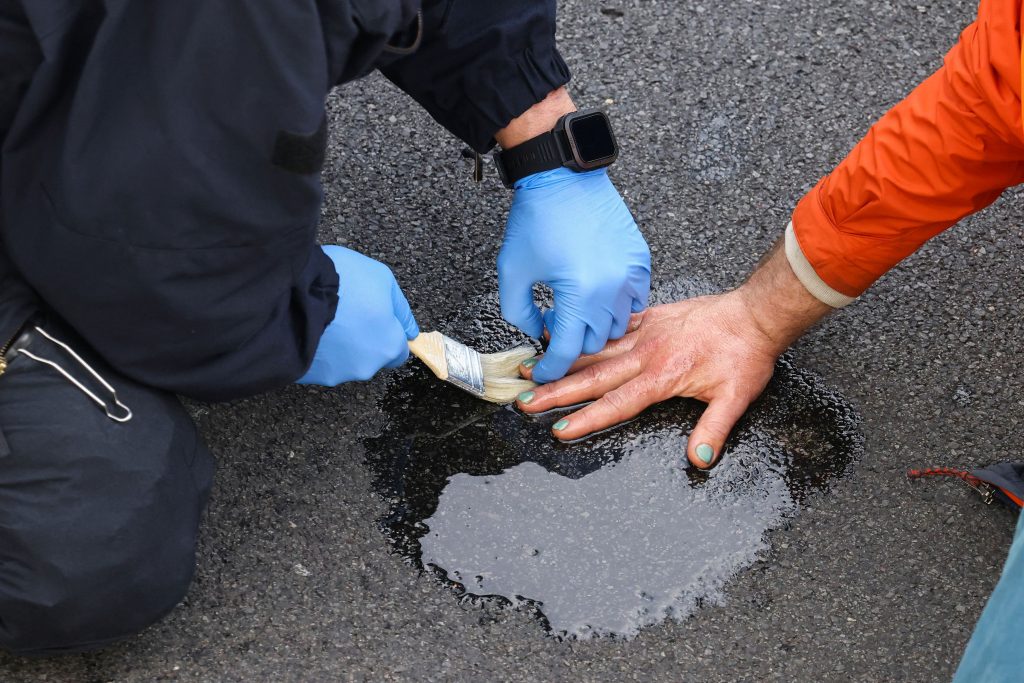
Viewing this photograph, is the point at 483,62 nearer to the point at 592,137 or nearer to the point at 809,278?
the point at 592,137

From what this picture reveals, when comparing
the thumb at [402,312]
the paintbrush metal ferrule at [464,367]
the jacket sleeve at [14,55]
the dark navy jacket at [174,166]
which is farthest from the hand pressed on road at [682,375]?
the jacket sleeve at [14,55]

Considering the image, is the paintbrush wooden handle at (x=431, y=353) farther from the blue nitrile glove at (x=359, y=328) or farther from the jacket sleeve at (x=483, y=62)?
the jacket sleeve at (x=483, y=62)

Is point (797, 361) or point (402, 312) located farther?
point (797, 361)

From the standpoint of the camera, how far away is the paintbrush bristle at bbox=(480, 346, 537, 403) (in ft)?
6.97

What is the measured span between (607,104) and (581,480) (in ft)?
3.78

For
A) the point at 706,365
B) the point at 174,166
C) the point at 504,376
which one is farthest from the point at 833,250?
A: the point at 174,166

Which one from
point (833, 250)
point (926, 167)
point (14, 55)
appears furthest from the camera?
point (833, 250)

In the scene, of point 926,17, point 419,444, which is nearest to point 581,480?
point 419,444

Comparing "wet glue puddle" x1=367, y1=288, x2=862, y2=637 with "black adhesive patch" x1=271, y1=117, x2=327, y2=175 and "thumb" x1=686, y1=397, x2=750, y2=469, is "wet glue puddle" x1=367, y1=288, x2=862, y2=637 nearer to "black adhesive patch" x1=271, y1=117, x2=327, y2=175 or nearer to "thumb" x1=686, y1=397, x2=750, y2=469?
"thumb" x1=686, y1=397, x2=750, y2=469

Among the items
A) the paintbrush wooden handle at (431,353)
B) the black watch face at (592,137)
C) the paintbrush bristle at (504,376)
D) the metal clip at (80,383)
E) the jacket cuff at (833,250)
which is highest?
the black watch face at (592,137)

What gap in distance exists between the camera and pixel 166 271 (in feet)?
4.81

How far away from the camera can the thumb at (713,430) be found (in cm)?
200

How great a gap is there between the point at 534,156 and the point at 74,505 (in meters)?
1.11

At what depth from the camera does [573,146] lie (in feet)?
6.54
